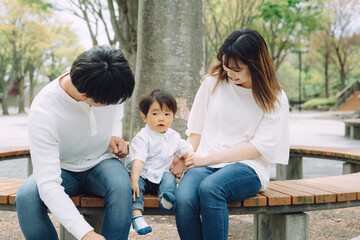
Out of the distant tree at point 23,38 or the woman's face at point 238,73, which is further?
the distant tree at point 23,38

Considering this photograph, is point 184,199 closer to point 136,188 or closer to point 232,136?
point 136,188

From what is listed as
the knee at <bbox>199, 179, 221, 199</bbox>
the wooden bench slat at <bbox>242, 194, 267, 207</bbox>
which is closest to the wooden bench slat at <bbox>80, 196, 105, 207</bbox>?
the knee at <bbox>199, 179, 221, 199</bbox>

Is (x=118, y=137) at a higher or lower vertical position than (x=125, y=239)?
higher

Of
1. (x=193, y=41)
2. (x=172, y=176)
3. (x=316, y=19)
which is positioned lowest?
(x=172, y=176)

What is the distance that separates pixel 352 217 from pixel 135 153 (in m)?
2.81

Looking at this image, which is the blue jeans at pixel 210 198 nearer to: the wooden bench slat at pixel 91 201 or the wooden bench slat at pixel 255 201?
the wooden bench slat at pixel 255 201

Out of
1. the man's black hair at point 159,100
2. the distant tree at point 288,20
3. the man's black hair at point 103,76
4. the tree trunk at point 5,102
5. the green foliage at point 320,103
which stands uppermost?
the distant tree at point 288,20

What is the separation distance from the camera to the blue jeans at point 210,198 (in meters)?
2.02

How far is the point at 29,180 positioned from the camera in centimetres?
207

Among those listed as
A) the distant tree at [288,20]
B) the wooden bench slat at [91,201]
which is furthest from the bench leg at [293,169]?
the distant tree at [288,20]

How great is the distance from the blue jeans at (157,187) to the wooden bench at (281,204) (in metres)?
0.06

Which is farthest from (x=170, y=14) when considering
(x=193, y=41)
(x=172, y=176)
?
(x=172, y=176)

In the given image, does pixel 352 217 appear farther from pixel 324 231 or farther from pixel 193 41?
pixel 193 41

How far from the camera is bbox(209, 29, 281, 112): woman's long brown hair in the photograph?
7.50 ft
